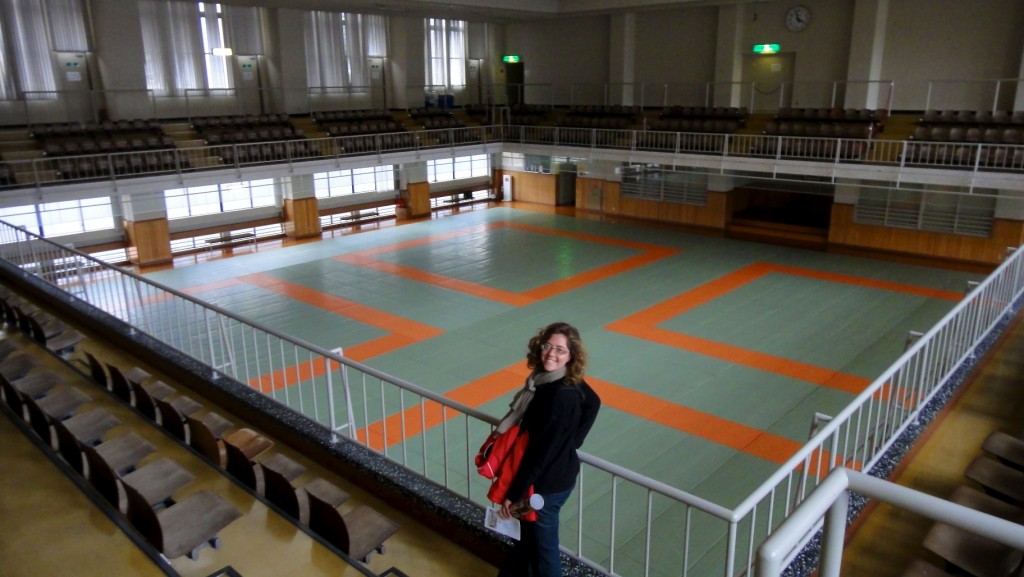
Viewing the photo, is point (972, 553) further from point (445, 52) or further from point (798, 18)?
point (445, 52)

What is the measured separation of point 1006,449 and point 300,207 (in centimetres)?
1846

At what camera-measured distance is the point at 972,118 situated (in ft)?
53.7

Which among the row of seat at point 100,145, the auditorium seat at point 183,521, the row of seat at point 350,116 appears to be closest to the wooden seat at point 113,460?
the auditorium seat at point 183,521

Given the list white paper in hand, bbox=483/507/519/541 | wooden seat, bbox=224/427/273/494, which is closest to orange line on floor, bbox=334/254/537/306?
wooden seat, bbox=224/427/273/494

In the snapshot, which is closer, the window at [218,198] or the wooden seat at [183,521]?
the wooden seat at [183,521]

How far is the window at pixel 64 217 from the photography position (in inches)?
666

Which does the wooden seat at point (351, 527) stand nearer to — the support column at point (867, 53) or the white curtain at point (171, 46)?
the white curtain at point (171, 46)

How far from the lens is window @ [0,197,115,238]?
16.9 meters

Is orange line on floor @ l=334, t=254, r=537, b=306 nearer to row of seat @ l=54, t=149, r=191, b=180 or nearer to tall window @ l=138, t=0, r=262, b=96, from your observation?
row of seat @ l=54, t=149, r=191, b=180

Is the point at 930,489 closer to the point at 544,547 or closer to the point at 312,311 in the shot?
the point at 544,547

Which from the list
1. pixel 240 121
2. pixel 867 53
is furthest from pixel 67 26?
pixel 867 53

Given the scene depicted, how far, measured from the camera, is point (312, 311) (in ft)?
43.7

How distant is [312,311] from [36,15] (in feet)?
37.6

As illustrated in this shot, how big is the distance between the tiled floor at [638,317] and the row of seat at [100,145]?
3.05 metres
